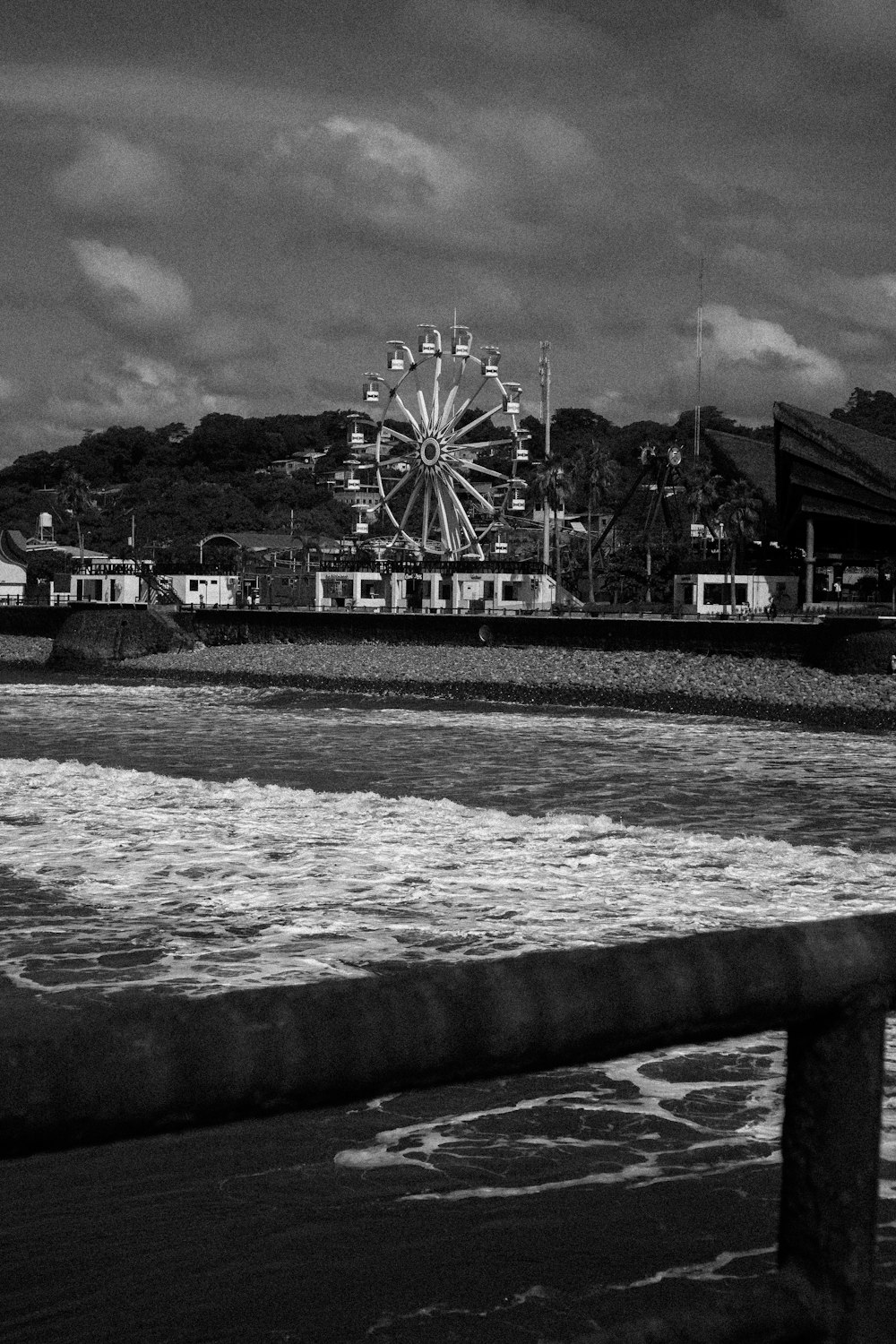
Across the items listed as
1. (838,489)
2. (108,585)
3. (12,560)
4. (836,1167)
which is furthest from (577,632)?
(12,560)

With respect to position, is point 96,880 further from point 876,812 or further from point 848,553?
point 848,553

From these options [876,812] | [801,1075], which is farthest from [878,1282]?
[876,812]

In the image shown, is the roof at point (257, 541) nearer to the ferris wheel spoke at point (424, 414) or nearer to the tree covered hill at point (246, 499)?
the tree covered hill at point (246, 499)

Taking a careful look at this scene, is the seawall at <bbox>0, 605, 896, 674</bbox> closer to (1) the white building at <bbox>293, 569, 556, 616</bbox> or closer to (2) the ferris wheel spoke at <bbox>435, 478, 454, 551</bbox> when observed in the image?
(1) the white building at <bbox>293, 569, 556, 616</bbox>

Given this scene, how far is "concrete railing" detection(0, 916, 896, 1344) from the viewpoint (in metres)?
1.18

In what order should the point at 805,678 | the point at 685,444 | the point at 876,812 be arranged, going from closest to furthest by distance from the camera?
the point at 876,812, the point at 805,678, the point at 685,444

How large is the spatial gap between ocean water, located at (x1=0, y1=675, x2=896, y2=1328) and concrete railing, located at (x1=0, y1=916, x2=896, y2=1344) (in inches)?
127

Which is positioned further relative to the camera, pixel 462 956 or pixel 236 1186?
pixel 462 956

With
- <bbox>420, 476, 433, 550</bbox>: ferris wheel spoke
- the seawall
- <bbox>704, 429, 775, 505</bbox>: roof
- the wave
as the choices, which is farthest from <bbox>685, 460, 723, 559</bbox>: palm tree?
the wave

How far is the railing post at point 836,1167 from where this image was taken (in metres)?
1.52

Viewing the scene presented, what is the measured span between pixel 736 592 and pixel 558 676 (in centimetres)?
2930

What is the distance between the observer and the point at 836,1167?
4.98ft

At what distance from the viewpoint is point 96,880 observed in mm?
10750

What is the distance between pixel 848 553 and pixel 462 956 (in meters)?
64.6
